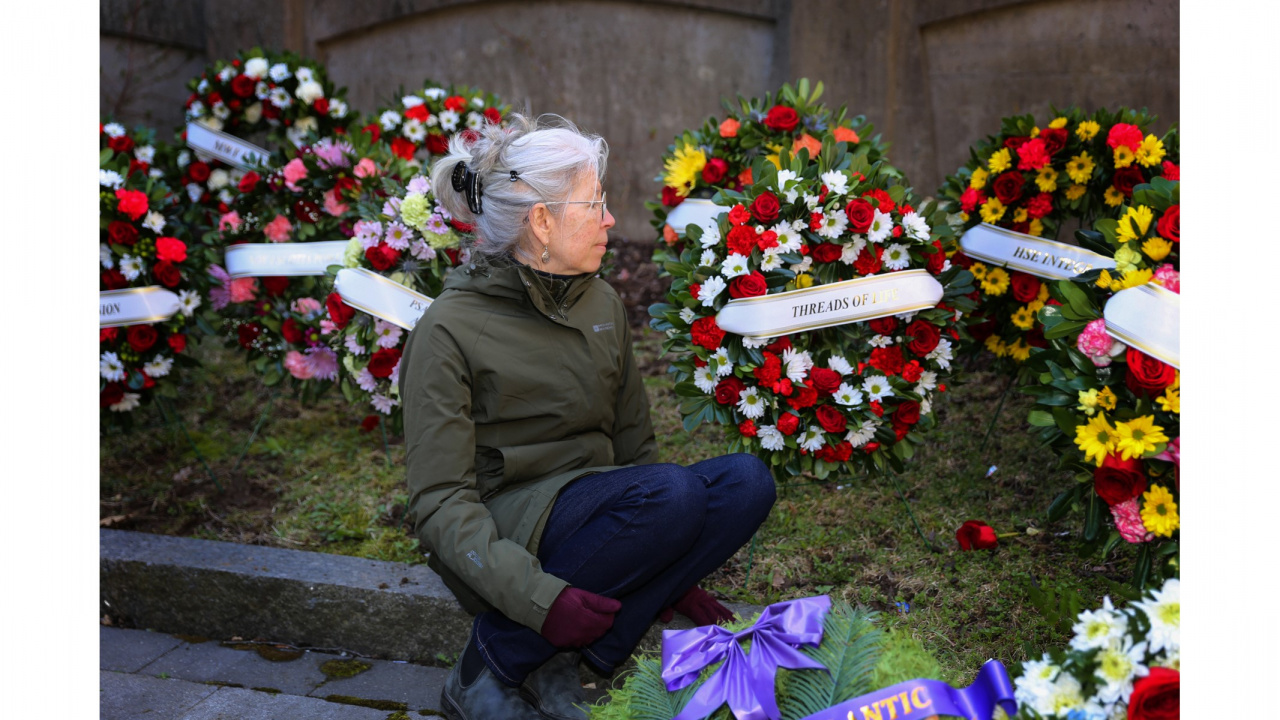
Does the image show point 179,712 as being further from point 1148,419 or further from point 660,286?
point 660,286

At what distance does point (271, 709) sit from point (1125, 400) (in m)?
2.14

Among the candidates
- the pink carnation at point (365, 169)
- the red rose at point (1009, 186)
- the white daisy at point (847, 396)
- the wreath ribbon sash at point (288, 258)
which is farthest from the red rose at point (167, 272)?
the red rose at point (1009, 186)

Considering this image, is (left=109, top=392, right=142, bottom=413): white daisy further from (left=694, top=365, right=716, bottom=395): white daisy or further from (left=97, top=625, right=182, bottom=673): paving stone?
(left=694, top=365, right=716, bottom=395): white daisy

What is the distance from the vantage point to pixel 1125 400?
2.02m

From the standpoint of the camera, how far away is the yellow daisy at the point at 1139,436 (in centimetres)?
189

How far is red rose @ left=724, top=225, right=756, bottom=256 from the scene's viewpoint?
2805 millimetres

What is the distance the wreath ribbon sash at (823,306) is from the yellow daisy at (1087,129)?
3.56 feet

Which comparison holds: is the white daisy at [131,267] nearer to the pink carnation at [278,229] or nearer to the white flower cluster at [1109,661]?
the pink carnation at [278,229]

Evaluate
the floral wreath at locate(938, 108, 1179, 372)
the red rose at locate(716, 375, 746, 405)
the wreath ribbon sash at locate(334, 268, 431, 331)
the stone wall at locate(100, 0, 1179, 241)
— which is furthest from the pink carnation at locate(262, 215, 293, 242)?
the floral wreath at locate(938, 108, 1179, 372)

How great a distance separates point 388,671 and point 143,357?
73.1 inches

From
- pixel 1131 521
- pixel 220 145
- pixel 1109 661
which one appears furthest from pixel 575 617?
pixel 220 145

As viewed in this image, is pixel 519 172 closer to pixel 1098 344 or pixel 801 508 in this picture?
pixel 1098 344

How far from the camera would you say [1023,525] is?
3.19m

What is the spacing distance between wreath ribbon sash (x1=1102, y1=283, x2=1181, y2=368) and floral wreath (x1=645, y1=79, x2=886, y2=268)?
149 cm
